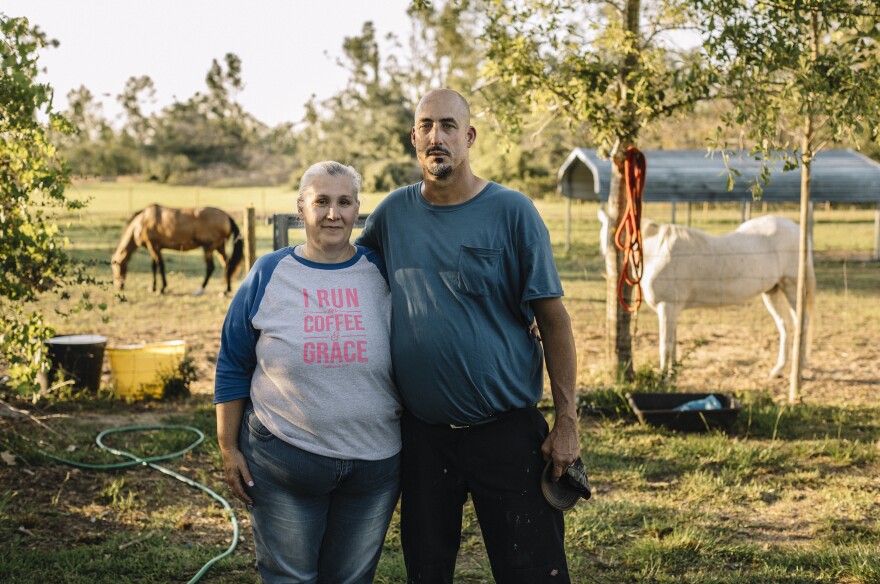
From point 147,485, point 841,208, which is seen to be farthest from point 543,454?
point 841,208

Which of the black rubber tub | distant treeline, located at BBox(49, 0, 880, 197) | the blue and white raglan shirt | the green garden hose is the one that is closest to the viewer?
the blue and white raglan shirt

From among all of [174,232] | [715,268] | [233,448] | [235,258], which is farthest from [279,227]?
[174,232]

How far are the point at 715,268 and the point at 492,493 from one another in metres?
5.51

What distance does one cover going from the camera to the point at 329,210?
2.37m

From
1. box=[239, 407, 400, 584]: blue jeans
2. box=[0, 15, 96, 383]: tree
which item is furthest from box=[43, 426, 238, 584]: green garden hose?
box=[239, 407, 400, 584]: blue jeans

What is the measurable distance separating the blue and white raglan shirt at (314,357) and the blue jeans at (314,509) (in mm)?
50

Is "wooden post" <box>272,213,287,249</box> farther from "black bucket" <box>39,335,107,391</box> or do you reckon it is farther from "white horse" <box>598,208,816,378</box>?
"white horse" <box>598,208,816,378</box>

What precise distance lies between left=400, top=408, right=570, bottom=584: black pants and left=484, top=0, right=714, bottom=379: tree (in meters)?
3.85

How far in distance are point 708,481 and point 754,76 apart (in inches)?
99.9

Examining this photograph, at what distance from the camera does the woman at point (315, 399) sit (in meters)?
2.30

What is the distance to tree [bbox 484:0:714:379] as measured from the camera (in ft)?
19.3

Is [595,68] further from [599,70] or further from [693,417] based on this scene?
[693,417]

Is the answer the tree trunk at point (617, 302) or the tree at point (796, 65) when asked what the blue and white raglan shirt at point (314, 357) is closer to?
the tree at point (796, 65)

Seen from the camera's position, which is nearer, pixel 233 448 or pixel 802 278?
pixel 233 448
